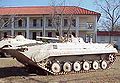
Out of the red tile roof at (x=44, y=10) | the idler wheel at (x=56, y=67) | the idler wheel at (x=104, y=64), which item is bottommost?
the idler wheel at (x=104, y=64)

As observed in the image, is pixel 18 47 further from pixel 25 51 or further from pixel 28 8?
pixel 28 8

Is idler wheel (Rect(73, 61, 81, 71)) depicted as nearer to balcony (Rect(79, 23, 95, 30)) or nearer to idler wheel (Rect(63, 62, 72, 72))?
idler wheel (Rect(63, 62, 72, 72))

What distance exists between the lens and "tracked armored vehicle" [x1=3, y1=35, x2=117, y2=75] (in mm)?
15891

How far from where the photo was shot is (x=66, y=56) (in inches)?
677

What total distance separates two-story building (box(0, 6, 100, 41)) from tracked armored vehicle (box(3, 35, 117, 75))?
3632cm

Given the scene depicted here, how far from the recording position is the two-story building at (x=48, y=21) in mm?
57719

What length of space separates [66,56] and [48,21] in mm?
45292

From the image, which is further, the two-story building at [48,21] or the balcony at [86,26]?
the balcony at [86,26]

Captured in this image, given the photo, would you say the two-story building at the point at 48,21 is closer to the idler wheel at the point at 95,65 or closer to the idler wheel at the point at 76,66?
the idler wheel at the point at 95,65

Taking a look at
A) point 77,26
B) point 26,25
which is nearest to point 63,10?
point 77,26

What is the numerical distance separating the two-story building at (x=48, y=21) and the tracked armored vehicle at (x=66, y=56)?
119ft

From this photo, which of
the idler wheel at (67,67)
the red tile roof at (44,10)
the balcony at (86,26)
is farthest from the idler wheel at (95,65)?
the balcony at (86,26)

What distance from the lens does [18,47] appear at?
622 inches

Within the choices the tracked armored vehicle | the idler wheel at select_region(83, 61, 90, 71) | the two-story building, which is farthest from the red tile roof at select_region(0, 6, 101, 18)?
the idler wheel at select_region(83, 61, 90, 71)
